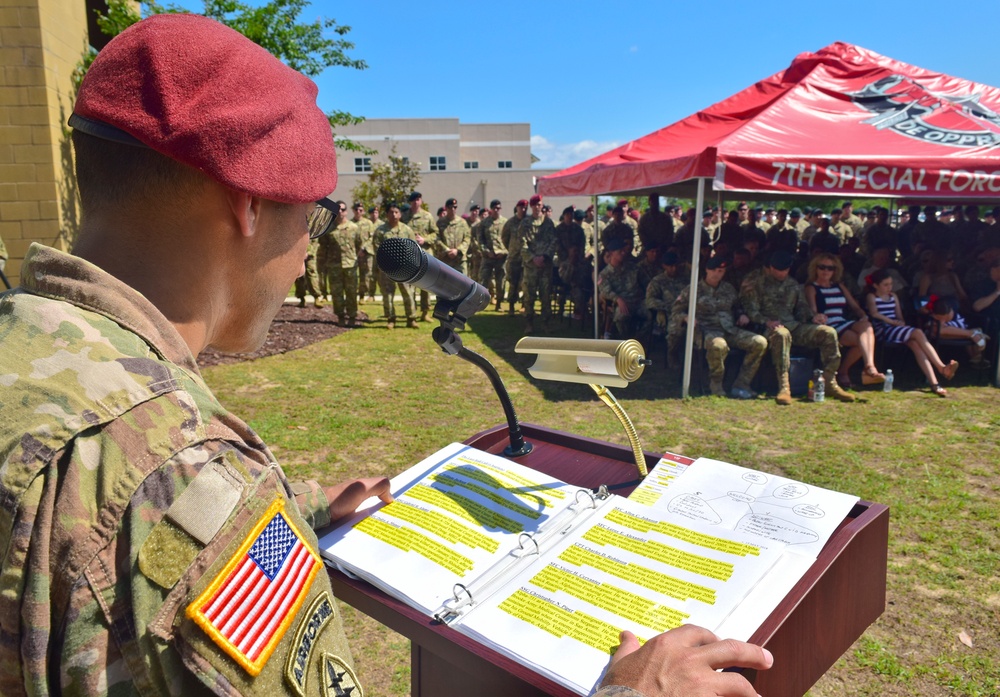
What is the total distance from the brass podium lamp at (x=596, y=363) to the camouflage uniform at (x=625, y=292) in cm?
768

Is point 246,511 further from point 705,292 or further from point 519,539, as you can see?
point 705,292

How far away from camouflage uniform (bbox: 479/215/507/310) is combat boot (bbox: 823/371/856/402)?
25.4 feet

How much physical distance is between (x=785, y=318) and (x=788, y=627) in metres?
6.71

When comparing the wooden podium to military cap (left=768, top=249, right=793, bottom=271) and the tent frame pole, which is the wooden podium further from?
military cap (left=768, top=249, right=793, bottom=271)

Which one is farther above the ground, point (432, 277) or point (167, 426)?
point (432, 277)

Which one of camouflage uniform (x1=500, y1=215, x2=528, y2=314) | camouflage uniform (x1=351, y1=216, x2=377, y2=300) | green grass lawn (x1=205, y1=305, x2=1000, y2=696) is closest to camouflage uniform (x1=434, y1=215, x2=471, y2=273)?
camouflage uniform (x1=500, y1=215, x2=528, y2=314)

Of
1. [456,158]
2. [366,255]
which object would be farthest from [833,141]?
[456,158]

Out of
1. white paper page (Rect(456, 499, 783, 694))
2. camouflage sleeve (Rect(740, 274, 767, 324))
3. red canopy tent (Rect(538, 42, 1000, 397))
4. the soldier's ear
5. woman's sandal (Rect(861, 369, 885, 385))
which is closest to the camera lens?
the soldier's ear

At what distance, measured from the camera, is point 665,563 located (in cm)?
129

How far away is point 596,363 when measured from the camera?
1.64m

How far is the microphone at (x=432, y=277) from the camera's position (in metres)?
1.55

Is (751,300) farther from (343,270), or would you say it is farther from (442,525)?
(343,270)

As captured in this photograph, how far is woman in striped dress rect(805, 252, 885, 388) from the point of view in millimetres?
7262

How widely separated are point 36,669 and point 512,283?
12.3 m
